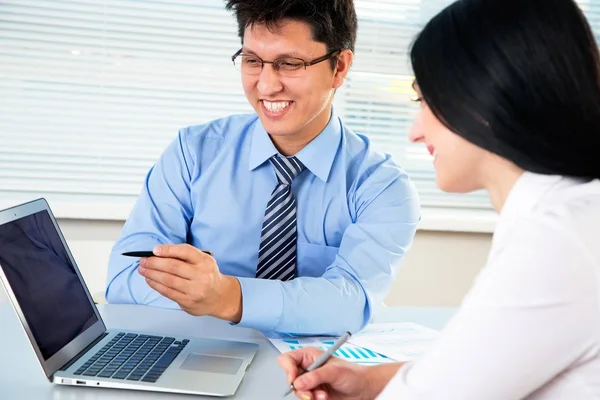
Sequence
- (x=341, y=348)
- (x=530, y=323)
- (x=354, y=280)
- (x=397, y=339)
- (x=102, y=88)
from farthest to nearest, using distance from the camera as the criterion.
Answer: (x=102, y=88) → (x=354, y=280) → (x=397, y=339) → (x=341, y=348) → (x=530, y=323)

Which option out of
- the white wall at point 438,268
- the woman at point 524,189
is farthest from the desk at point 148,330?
the white wall at point 438,268

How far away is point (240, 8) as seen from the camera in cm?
199

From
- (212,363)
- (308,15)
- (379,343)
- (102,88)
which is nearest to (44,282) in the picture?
(212,363)

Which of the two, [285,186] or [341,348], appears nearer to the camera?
[341,348]

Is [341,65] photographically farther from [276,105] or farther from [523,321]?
[523,321]

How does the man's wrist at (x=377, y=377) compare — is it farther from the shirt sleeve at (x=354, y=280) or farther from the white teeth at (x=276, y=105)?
the white teeth at (x=276, y=105)

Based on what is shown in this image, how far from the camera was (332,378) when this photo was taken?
1.20m

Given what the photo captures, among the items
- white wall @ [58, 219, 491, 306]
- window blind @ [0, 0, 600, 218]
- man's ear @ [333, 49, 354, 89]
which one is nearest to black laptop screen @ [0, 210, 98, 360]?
man's ear @ [333, 49, 354, 89]

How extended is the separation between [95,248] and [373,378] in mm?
2275

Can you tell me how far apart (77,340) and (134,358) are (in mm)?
114

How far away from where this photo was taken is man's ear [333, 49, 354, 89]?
210 centimetres

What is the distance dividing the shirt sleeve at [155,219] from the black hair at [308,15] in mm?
407

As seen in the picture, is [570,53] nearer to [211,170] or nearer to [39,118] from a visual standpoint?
[211,170]

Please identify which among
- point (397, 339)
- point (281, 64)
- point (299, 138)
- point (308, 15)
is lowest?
point (397, 339)
